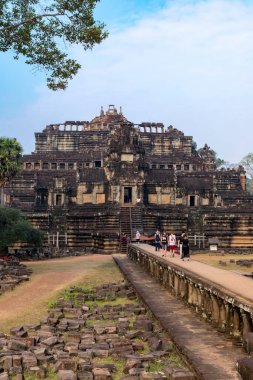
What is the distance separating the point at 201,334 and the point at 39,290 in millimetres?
10537

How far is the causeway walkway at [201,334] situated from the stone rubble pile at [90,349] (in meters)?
0.27

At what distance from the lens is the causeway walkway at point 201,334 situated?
6.97 m

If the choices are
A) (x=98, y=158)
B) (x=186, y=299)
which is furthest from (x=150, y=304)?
(x=98, y=158)

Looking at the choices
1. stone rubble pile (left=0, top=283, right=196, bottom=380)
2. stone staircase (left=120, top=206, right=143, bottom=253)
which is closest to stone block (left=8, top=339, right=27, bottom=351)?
stone rubble pile (left=0, top=283, right=196, bottom=380)

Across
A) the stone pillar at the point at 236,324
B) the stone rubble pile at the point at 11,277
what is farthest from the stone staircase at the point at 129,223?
the stone pillar at the point at 236,324

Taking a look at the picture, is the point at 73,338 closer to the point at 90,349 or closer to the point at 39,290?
the point at 90,349

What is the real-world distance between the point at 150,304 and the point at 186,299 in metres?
1.07

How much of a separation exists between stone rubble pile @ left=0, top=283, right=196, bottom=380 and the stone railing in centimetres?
123

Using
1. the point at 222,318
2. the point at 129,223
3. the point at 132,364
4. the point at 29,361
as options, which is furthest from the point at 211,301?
the point at 129,223

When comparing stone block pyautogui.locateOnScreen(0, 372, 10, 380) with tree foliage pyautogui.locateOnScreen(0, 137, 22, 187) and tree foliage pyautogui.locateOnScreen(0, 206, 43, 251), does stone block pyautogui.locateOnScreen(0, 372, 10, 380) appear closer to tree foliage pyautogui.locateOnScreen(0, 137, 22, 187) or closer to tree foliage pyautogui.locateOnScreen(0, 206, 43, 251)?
tree foliage pyautogui.locateOnScreen(0, 137, 22, 187)

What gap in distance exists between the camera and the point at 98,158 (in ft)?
192

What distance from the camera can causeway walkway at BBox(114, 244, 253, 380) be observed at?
22.9ft

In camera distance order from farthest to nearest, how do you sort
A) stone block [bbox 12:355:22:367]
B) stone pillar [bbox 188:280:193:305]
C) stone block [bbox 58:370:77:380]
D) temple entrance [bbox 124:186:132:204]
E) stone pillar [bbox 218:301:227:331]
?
temple entrance [bbox 124:186:132:204] → stone pillar [bbox 188:280:193:305] → stone pillar [bbox 218:301:227:331] → stone block [bbox 12:355:22:367] → stone block [bbox 58:370:77:380]

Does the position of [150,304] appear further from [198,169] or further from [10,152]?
[198,169]
